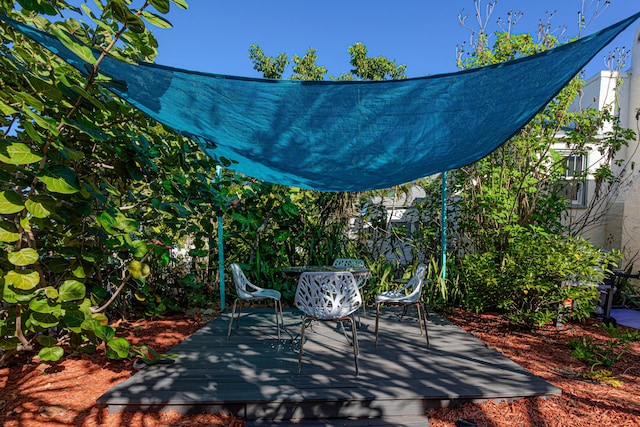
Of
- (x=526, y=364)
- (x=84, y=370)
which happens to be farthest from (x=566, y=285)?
(x=84, y=370)

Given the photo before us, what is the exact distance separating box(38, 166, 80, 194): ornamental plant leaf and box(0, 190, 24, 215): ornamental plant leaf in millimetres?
148

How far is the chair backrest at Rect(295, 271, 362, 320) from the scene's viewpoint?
2742 millimetres

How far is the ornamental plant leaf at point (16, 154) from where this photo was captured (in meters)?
1.42

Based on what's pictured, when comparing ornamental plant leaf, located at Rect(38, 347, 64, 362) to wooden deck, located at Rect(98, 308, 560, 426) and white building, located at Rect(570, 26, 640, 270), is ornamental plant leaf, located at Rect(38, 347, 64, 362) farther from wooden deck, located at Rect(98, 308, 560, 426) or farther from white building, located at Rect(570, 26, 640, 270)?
white building, located at Rect(570, 26, 640, 270)

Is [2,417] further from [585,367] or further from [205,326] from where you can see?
[585,367]

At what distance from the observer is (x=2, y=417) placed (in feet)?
6.85

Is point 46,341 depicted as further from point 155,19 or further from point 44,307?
point 155,19

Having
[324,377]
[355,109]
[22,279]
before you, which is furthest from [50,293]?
[355,109]

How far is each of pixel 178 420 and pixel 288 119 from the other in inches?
80.4

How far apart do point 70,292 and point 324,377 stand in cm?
169

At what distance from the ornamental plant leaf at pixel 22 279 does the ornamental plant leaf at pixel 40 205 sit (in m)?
0.37

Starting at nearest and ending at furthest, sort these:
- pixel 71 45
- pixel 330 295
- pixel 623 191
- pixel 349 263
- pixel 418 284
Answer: pixel 71 45 < pixel 330 295 < pixel 418 284 < pixel 349 263 < pixel 623 191

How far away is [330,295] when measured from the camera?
110 inches

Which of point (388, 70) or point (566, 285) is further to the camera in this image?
point (388, 70)
